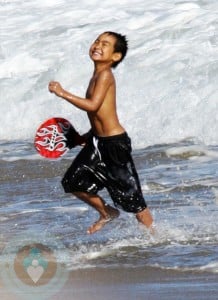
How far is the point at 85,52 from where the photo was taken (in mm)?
14000

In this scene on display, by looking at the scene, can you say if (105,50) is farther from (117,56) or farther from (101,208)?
(101,208)

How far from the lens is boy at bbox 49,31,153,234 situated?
260 inches

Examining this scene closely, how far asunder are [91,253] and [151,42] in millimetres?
7539

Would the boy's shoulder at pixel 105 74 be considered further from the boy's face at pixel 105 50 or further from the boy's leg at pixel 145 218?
the boy's leg at pixel 145 218

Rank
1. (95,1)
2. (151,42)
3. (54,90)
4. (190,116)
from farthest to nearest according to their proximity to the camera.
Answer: (95,1)
(151,42)
(190,116)
(54,90)

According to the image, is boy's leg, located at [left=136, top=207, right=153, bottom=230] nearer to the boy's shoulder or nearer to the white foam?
the boy's shoulder

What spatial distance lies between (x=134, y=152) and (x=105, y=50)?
340 centimetres

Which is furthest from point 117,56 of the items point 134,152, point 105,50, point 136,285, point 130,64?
point 130,64

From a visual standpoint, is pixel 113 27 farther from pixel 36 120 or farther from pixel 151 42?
pixel 36 120

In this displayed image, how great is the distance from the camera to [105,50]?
6594 millimetres

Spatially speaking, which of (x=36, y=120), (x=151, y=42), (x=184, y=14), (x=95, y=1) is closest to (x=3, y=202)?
(x=36, y=120)

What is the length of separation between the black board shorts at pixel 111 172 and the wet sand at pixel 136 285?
0.73 metres

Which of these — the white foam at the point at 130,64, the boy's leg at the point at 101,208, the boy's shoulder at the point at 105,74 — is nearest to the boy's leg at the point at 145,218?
the boy's leg at the point at 101,208

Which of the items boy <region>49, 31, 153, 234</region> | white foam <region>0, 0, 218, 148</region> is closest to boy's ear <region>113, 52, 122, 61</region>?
boy <region>49, 31, 153, 234</region>
